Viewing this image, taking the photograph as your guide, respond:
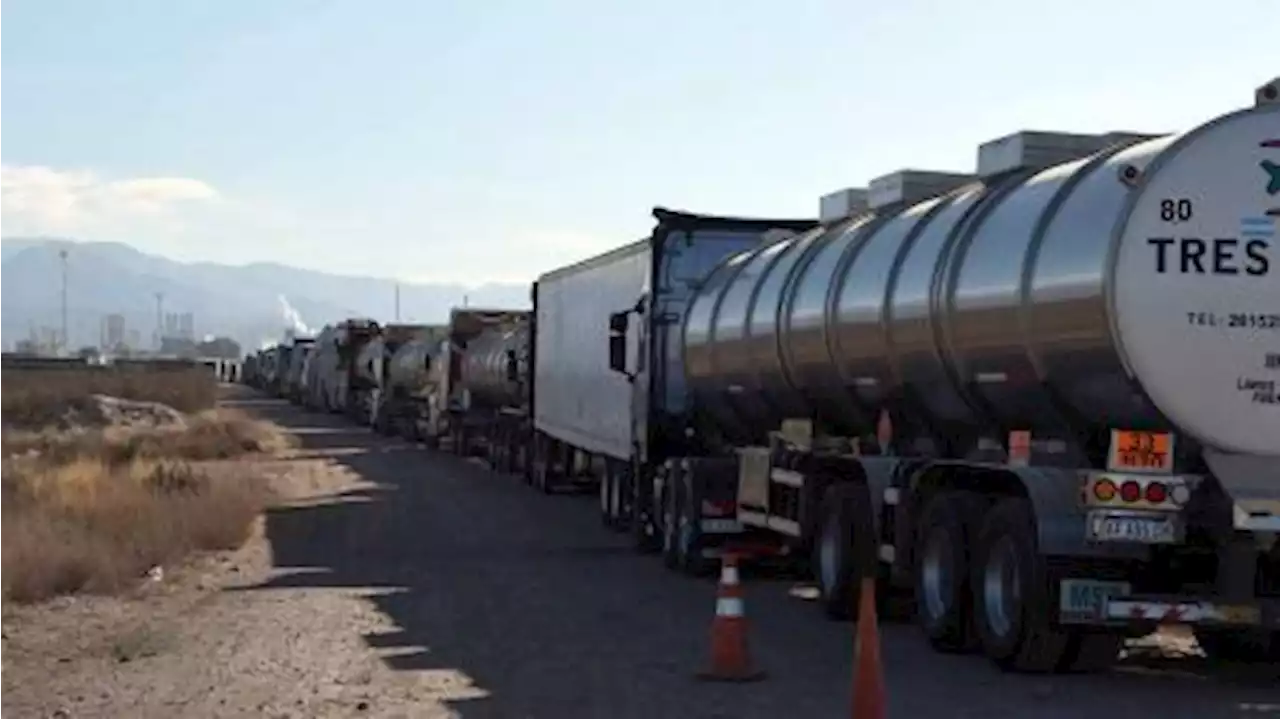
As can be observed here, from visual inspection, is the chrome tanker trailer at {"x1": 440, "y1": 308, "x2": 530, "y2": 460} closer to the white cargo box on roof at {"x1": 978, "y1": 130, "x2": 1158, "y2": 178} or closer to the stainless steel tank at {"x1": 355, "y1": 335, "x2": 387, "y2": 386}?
the stainless steel tank at {"x1": 355, "y1": 335, "x2": 387, "y2": 386}

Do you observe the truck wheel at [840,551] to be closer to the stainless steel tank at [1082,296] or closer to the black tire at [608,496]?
the stainless steel tank at [1082,296]

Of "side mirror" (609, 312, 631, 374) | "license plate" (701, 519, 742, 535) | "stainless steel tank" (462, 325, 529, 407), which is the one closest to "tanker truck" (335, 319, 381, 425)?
"stainless steel tank" (462, 325, 529, 407)

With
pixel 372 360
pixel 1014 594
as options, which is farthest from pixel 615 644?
pixel 372 360

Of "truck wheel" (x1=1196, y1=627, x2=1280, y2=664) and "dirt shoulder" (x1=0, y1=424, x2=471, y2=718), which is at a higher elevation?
"truck wheel" (x1=1196, y1=627, x2=1280, y2=664)

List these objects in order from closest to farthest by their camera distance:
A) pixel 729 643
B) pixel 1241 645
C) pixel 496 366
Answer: pixel 729 643, pixel 1241 645, pixel 496 366

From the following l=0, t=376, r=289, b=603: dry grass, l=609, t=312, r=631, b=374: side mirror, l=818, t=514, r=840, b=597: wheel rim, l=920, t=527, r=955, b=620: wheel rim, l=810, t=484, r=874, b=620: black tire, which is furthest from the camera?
l=609, t=312, r=631, b=374: side mirror

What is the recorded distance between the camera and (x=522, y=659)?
14.3 m

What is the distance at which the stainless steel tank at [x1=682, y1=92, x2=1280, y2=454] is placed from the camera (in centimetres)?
1255

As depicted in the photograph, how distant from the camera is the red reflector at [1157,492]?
12.6 m

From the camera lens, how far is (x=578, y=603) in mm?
18375

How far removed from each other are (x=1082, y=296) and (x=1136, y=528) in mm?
1470

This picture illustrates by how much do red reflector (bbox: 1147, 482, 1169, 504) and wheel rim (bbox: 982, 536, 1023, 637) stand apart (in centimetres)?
114

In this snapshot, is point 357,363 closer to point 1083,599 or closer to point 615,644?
point 615,644

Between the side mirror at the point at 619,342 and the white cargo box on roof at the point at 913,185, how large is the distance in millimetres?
7081
